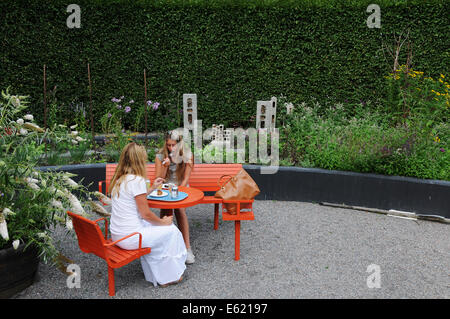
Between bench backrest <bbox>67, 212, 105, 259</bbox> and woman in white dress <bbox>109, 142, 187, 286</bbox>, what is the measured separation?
237mm

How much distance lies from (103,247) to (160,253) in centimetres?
55

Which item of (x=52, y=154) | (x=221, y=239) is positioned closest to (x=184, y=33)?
(x=52, y=154)

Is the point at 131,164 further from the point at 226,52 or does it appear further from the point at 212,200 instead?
the point at 226,52

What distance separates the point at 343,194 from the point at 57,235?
13.3ft

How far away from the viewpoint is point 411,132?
241 inches

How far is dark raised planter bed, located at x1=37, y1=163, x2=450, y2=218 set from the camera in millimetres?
5625

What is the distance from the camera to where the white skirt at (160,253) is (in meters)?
3.56

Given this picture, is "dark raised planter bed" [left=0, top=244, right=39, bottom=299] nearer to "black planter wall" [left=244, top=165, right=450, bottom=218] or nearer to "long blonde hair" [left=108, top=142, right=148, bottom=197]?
"long blonde hair" [left=108, top=142, right=148, bottom=197]

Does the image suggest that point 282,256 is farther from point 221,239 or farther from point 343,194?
point 343,194

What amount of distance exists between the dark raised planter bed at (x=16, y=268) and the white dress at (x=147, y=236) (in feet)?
A: 2.32

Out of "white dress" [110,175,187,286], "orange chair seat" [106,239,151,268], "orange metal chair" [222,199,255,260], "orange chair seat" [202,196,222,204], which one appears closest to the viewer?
"orange chair seat" [106,239,151,268]

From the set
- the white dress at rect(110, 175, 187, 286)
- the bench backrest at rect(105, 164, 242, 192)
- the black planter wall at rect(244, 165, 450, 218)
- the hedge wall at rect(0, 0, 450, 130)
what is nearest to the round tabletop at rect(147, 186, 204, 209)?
the white dress at rect(110, 175, 187, 286)

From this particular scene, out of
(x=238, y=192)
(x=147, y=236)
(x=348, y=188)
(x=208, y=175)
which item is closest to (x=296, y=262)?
(x=238, y=192)

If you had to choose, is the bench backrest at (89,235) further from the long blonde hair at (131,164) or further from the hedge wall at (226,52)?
the hedge wall at (226,52)
